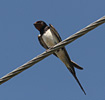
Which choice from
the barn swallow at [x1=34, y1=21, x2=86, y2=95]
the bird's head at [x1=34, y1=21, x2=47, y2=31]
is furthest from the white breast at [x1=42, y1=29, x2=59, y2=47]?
the bird's head at [x1=34, y1=21, x2=47, y2=31]

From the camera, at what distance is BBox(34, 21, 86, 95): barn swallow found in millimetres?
4954

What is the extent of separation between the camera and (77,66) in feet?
15.9

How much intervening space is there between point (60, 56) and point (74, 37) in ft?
6.58

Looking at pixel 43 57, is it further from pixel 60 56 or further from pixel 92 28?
pixel 60 56

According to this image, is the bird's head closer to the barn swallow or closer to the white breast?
the barn swallow

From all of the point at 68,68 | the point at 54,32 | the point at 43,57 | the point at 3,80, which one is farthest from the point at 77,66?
the point at 3,80

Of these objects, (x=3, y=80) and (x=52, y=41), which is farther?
(x=52, y=41)

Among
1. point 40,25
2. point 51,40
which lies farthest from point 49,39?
point 40,25

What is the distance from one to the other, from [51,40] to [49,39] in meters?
0.03

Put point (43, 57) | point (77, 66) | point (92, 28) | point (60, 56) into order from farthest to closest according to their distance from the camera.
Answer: point (60, 56)
point (77, 66)
point (43, 57)
point (92, 28)

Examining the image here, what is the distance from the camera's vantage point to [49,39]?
525cm

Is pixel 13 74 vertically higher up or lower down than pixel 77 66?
higher up

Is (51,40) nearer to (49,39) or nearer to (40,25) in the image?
(49,39)

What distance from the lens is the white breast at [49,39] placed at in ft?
17.2
